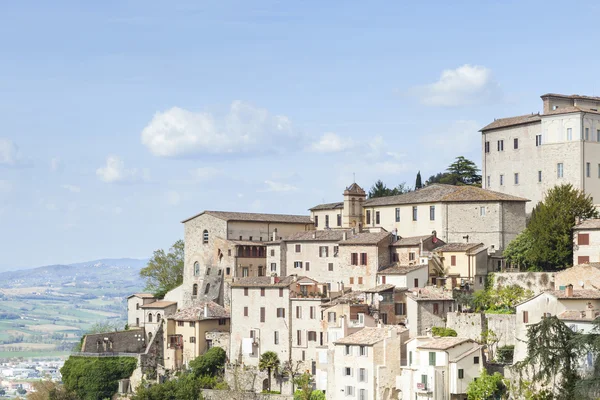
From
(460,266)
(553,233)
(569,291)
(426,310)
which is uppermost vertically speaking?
(553,233)

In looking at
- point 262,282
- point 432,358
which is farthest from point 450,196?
point 432,358

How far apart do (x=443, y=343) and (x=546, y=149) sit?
22.6 meters

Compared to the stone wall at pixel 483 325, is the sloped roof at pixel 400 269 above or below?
above

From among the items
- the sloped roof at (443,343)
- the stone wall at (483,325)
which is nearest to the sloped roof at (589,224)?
the stone wall at (483,325)

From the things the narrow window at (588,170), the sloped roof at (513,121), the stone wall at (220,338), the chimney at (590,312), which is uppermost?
the sloped roof at (513,121)

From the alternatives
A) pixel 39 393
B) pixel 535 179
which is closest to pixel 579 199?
pixel 535 179

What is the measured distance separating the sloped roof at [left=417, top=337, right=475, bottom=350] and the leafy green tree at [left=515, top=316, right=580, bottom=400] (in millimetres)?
4145

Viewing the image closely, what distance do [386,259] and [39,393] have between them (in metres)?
30.1

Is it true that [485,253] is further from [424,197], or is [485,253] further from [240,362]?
[240,362]

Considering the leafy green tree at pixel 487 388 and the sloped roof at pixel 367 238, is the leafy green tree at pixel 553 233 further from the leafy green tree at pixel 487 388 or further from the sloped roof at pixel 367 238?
the leafy green tree at pixel 487 388

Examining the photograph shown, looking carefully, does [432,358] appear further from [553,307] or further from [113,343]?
[113,343]

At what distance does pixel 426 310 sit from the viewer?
5441 centimetres

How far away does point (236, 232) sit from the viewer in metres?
70.6

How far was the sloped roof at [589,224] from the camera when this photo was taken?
180 feet
